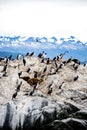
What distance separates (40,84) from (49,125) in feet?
55.7

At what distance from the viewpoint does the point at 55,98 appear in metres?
66.8

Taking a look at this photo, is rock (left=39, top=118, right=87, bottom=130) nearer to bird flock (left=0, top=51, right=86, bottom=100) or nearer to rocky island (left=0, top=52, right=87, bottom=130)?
rocky island (left=0, top=52, right=87, bottom=130)

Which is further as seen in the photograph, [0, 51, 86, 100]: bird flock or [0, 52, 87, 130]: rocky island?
[0, 51, 86, 100]: bird flock

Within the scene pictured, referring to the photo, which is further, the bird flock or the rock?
the bird flock

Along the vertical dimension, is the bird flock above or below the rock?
above

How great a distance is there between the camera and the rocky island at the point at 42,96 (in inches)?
2328

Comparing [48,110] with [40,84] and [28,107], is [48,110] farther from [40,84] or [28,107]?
[40,84]

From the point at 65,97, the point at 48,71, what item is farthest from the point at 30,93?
the point at 48,71

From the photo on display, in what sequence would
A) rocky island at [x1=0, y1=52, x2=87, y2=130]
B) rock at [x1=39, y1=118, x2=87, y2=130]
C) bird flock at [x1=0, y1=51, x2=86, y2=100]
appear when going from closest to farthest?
rock at [x1=39, y1=118, x2=87, y2=130] → rocky island at [x1=0, y1=52, x2=87, y2=130] → bird flock at [x1=0, y1=51, x2=86, y2=100]

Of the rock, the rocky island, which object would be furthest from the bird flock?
the rock

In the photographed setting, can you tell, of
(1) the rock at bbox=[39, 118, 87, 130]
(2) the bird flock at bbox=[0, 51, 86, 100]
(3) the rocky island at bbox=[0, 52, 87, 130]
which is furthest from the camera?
(2) the bird flock at bbox=[0, 51, 86, 100]

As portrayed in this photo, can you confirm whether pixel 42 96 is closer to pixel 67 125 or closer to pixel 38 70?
pixel 67 125

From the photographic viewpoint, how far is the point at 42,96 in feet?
215

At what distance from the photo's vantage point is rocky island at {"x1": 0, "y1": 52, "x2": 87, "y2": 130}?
5912 cm
